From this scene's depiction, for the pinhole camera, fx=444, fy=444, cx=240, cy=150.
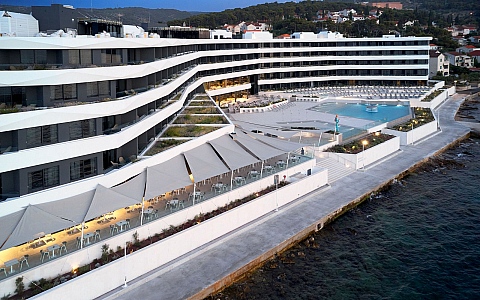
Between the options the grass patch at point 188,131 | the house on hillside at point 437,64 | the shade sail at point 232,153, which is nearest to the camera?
the shade sail at point 232,153

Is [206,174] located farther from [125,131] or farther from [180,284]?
[180,284]

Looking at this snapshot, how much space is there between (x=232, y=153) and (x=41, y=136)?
1265cm

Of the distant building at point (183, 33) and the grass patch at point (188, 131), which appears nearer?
the grass patch at point (188, 131)

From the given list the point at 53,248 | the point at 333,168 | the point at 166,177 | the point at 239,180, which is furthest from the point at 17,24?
the point at 333,168

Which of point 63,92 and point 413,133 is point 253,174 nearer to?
point 63,92

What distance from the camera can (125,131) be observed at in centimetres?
2580

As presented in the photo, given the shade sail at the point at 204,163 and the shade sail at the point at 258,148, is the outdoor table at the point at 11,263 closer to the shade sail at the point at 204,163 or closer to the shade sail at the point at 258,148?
the shade sail at the point at 204,163

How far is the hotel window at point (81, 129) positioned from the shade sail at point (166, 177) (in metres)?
3.91

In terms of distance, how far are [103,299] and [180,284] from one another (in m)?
3.38

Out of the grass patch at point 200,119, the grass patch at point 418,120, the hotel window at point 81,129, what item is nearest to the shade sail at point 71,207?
the hotel window at point 81,129

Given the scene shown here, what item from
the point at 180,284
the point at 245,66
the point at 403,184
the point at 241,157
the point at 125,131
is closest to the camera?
the point at 180,284

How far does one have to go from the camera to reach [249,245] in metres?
24.3

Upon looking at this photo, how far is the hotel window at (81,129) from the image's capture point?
2323 centimetres

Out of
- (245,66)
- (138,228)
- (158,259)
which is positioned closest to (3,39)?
(138,228)
